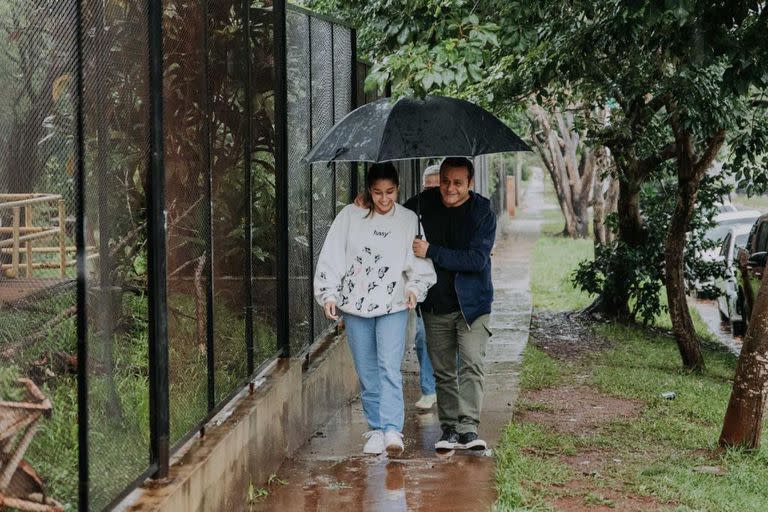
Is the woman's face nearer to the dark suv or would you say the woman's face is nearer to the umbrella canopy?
the umbrella canopy

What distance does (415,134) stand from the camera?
6914mm

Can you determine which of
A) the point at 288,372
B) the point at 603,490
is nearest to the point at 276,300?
the point at 288,372

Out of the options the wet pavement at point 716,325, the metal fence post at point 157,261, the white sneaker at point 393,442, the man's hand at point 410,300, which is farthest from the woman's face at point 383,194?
the wet pavement at point 716,325

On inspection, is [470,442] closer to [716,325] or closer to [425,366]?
[425,366]

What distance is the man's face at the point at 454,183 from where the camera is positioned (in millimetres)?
7027

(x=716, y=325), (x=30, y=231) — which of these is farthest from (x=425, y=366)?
(x=716, y=325)

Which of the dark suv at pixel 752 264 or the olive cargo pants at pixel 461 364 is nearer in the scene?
the olive cargo pants at pixel 461 364

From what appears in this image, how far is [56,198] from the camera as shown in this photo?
391 centimetres

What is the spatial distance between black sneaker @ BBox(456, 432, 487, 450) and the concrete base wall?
103 cm

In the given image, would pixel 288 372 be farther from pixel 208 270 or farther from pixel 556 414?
pixel 556 414

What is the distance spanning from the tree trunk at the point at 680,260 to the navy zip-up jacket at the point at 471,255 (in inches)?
180

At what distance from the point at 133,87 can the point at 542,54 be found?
222 inches

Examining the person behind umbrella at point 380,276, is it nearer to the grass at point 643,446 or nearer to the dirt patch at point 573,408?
the grass at point 643,446

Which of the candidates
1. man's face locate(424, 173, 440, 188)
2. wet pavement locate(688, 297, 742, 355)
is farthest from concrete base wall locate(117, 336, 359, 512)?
wet pavement locate(688, 297, 742, 355)
